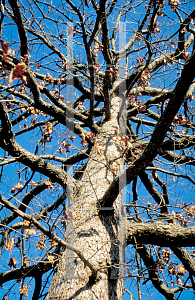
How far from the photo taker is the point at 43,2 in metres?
4.09

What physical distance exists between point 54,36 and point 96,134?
1.63 meters

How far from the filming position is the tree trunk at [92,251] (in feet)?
7.11

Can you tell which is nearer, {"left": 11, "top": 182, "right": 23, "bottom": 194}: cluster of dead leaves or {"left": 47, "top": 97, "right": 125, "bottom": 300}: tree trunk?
{"left": 47, "top": 97, "right": 125, "bottom": 300}: tree trunk

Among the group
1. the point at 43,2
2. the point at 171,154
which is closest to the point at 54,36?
the point at 43,2

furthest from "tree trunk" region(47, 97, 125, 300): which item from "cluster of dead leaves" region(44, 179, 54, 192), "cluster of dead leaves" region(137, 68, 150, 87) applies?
"cluster of dead leaves" region(137, 68, 150, 87)

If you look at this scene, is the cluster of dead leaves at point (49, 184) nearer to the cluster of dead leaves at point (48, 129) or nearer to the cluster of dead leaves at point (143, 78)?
the cluster of dead leaves at point (48, 129)

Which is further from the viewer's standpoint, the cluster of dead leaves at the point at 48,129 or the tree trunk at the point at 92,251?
the cluster of dead leaves at the point at 48,129

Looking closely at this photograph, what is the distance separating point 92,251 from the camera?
94.7 inches

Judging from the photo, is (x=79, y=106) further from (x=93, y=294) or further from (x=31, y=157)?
(x=93, y=294)

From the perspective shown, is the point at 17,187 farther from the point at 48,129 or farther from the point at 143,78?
the point at 143,78

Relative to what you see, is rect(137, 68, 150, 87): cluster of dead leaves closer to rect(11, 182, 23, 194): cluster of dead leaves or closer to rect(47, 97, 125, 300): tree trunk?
rect(47, 97, 125, 300): tree trunk

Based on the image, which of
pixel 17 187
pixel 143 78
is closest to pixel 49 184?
pixel 17 187

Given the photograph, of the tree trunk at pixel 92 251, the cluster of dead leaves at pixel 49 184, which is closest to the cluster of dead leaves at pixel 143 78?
the tree trunk at pixel 92 251

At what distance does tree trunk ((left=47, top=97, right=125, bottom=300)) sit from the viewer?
85.4 inches
